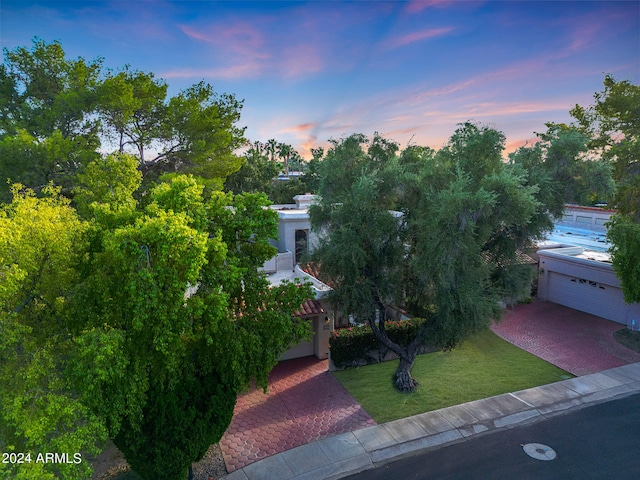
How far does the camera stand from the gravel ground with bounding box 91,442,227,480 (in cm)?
938

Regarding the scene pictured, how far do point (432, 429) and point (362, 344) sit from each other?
4.53 meters

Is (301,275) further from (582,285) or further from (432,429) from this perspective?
(582,285)

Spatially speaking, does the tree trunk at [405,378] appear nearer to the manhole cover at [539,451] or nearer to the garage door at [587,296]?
the manhole cover at [539,451]

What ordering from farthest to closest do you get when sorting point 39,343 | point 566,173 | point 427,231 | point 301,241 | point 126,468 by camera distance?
point 301,241, point 566,173, point 427,231, point 126,468, point 39,343

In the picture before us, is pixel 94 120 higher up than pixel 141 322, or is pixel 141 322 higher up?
pixel 94 120

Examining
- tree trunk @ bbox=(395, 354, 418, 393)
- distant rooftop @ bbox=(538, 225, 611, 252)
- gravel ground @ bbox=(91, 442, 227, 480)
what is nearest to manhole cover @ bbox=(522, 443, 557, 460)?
tree trunk @ bbox=(395, 354, 418, 393)

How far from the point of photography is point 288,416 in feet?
39.3

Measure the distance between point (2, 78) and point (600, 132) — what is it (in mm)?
31303

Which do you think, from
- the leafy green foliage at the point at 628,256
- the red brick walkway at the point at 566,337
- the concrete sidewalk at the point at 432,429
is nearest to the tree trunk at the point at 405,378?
the concrete sidewalk at the point at 432,429

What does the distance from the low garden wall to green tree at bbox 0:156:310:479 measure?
6.41 metres


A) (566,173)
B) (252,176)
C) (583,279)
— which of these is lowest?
(583,279)

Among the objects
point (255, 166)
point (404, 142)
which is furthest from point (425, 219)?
point (255, 166)

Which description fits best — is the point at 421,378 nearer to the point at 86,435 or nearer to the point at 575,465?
the point at 575,465

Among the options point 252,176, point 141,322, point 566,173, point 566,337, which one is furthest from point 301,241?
point 252,176
